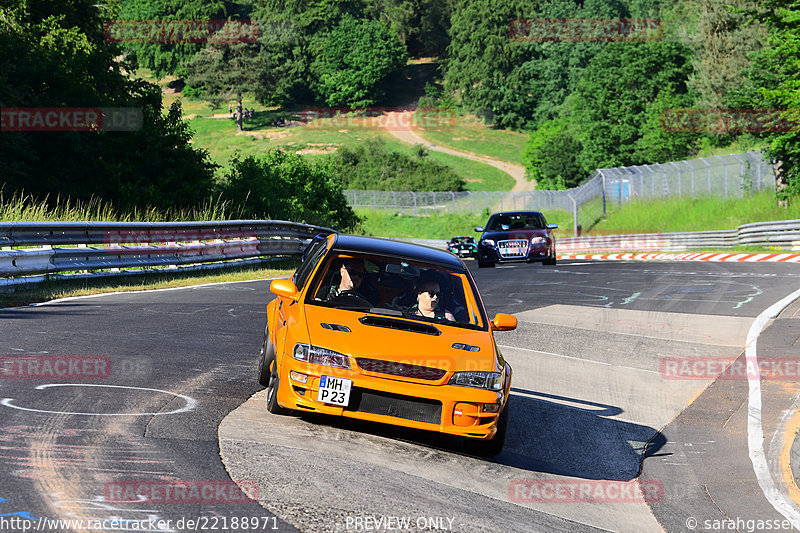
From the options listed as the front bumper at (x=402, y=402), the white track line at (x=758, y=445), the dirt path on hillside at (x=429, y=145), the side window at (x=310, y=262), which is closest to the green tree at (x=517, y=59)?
the dirt path on hillside at (x=429, y=145)

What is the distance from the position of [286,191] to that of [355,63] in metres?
114

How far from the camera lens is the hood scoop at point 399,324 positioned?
23.7 ft

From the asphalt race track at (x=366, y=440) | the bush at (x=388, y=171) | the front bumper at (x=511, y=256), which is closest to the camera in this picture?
the asphalt race track at (x=366, y=440)

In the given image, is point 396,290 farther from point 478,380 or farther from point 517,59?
point 517,59

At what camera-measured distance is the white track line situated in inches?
258

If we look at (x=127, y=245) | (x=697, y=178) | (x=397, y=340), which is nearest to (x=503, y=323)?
(x=397, y=340)

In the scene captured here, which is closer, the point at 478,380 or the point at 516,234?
the point at 478,380

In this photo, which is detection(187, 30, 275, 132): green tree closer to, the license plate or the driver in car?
the driver in car

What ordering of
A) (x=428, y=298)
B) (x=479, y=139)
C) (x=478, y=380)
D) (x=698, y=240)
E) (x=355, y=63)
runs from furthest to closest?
(x=355, y=63), (x=479, y=139), (x=698, y=240), (x=428, y=298), (x=478, y=380)

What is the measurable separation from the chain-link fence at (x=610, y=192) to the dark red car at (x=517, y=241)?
23.1m

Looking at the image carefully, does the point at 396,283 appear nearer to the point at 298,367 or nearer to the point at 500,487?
the point at 298,367

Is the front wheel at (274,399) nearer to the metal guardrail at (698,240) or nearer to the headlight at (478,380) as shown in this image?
the headlight at (478,380)

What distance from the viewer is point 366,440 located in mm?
6992

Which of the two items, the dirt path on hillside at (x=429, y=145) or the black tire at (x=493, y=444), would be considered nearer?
the black tire at (x=493, y=444)
